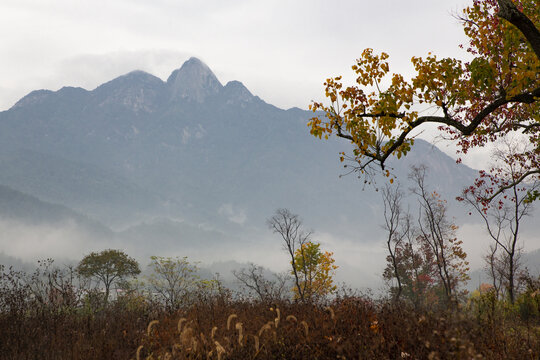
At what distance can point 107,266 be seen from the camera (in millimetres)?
44844

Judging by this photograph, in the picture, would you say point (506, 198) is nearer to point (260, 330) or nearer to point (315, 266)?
point (260, 330)

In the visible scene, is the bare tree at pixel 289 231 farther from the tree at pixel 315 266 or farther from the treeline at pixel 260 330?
the treeline at pixel 260 330

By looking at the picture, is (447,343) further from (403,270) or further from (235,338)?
(403,270)

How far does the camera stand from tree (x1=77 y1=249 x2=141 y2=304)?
44.1 m

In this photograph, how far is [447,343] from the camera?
5039mm

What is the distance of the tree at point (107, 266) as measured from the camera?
44094 mm

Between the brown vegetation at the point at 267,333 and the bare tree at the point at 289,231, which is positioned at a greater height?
the bare tree at the point at 289,231

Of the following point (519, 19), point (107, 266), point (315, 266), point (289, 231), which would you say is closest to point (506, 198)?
point (519, 19)

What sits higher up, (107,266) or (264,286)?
(107,266)

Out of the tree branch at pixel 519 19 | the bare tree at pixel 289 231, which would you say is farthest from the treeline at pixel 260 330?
the bare tree at pixel 289 231

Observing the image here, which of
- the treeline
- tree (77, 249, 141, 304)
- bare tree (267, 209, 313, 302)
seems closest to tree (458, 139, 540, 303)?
the treeline

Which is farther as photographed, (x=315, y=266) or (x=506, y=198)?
(x=315, y=266)

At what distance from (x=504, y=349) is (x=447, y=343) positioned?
3.93ft

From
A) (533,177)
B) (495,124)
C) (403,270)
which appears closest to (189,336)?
(495,124)
